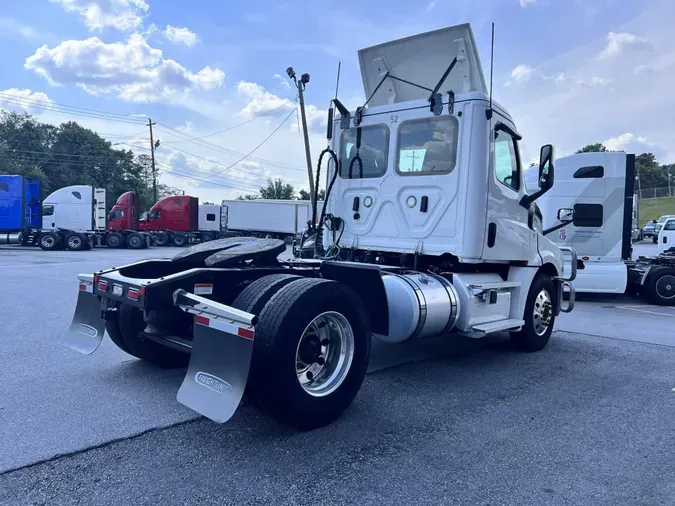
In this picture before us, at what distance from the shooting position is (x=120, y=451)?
3.36m

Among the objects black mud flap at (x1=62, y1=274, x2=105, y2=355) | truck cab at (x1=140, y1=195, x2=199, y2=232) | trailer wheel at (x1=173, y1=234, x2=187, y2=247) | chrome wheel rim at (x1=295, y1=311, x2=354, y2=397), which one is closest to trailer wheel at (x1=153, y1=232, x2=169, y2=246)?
truck cab at (x1=140, y1=195, x2=199, y2=232)

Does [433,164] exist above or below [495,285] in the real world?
above

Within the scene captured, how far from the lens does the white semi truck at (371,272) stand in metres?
3.48

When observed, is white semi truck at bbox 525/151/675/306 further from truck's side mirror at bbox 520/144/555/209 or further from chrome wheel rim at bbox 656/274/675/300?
truck's side mirror at bbox 520/144/555/209

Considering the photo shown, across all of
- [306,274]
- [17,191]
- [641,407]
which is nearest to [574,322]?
[641,407]

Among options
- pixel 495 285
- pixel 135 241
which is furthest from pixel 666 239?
pixel 135 241

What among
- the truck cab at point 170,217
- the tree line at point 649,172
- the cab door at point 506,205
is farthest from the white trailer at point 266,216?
the tree line at point 649,172

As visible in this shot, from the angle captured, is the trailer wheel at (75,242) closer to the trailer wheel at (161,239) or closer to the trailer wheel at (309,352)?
the trailer wheel at (161,239)

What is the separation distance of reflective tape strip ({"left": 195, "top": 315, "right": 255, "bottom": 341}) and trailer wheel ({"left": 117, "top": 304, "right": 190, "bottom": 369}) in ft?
5.23

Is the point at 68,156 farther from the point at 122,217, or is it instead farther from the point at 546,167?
the point at 546,167

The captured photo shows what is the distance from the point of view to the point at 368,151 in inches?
247

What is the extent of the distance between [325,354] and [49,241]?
2678 cm

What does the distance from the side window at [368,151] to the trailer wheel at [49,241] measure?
80.9 feet

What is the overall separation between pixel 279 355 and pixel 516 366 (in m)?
3.48
